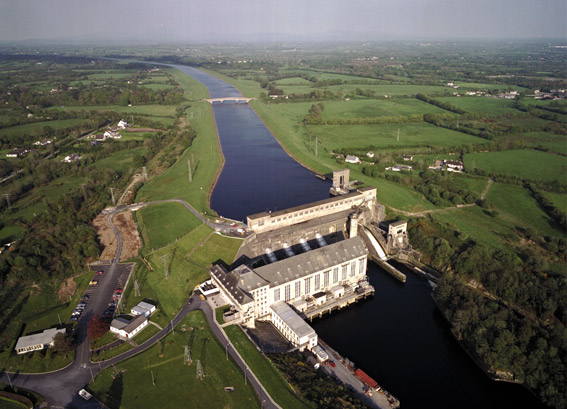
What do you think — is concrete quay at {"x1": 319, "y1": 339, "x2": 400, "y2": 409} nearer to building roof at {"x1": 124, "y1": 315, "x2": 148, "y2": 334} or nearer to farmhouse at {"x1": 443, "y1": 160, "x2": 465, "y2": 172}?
building roof at {"x1": 124, "y1": 315, "x2": 148, "y2": 334}

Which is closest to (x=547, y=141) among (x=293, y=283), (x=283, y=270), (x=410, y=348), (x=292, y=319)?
(x=410, y=348)

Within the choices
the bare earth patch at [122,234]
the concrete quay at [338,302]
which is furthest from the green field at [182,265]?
the concrete quay at [338,302]

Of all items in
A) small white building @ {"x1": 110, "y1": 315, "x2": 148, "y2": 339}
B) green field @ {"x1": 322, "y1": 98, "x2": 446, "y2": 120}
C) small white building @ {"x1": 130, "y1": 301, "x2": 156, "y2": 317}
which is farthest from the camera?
green field @ {"x1": 322, "y1": 98, "x2": 446, "y2": 120}

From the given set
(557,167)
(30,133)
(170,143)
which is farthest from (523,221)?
(30,133)

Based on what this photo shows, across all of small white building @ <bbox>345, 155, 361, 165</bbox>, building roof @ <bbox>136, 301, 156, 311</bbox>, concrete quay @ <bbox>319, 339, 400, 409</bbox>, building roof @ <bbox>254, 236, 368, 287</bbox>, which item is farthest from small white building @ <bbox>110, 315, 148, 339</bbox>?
small white building @ <bbox>345, 155, 361, 165</bbox>

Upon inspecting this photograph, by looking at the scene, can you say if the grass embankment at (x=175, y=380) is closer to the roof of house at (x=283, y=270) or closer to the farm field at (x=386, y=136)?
the roof of house at (x=283, y=270)

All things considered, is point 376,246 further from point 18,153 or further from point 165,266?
point 18,153
